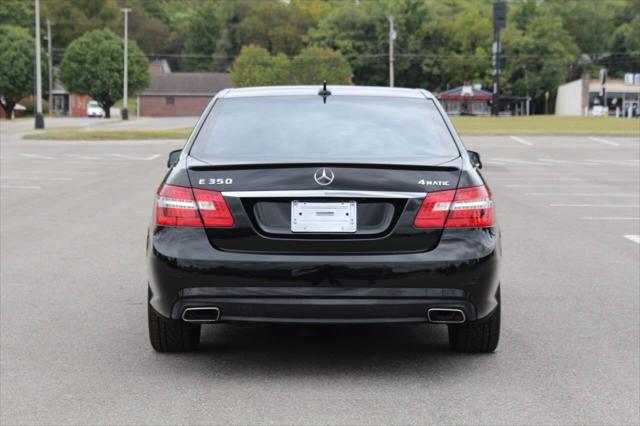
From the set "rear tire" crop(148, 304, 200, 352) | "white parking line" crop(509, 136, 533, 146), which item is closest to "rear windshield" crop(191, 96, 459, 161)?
"rear tire" crop(148, 304, 200, 352)

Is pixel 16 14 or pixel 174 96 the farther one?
pixel 16 14

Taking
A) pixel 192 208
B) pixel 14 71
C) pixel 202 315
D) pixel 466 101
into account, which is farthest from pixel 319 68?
pixel 202 315

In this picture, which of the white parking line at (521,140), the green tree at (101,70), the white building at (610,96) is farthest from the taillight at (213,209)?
the white building at (610,96)

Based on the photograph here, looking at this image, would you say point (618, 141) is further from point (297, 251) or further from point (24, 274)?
point (297, 251)

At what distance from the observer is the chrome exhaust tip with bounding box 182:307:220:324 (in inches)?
198

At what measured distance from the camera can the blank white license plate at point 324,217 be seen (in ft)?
16.2

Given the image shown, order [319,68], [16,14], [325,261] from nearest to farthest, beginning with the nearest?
[325,261], [319,68], [16,14]

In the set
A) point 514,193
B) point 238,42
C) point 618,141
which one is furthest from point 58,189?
point 238,42

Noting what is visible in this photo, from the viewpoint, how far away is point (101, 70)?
3846 inches

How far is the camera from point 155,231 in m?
5.24

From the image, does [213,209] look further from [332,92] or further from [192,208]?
[332,92]

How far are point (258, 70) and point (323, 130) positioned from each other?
100m

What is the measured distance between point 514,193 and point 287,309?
12748 mm

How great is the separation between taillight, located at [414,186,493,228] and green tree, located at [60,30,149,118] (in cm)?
9389
